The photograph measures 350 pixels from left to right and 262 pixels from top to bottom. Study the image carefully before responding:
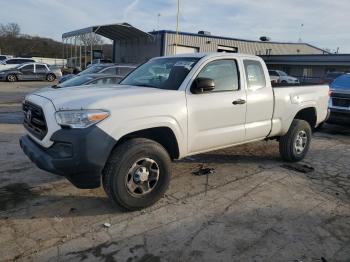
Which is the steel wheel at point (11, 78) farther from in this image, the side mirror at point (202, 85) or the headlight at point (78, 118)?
the headlight at point (78, 118)

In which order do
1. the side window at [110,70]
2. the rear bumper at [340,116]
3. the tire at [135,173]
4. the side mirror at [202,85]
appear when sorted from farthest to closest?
the side window at [110,70]
the rear bumper at [340,116]
the side mirror at [202,85]
the tire at [135,173]

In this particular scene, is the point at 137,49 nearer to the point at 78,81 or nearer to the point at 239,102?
the point at 78,81

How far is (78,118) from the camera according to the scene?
400cm

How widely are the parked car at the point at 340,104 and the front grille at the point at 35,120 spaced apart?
8.14m

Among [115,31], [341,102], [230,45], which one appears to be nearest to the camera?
[341,102]

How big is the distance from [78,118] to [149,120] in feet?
2.73

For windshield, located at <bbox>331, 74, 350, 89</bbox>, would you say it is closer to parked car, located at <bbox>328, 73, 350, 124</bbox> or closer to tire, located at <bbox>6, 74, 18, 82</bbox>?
parked car, located at <bbox>328, 73, 350, 124</bbox>

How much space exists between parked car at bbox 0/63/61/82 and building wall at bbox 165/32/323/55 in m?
10.9

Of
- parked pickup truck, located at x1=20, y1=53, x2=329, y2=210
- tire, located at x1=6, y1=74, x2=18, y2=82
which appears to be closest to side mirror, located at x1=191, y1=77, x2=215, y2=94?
parked pickup truck, located at x1=20, y1=53, x2=329, y2=210

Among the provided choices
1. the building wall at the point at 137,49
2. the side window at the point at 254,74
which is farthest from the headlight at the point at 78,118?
the building wall at the point at 137,49

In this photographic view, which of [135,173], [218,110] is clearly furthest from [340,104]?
[135,173]

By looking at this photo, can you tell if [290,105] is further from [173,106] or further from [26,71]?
[26,71]

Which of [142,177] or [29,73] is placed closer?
[142,177]

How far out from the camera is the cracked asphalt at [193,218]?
367cm
